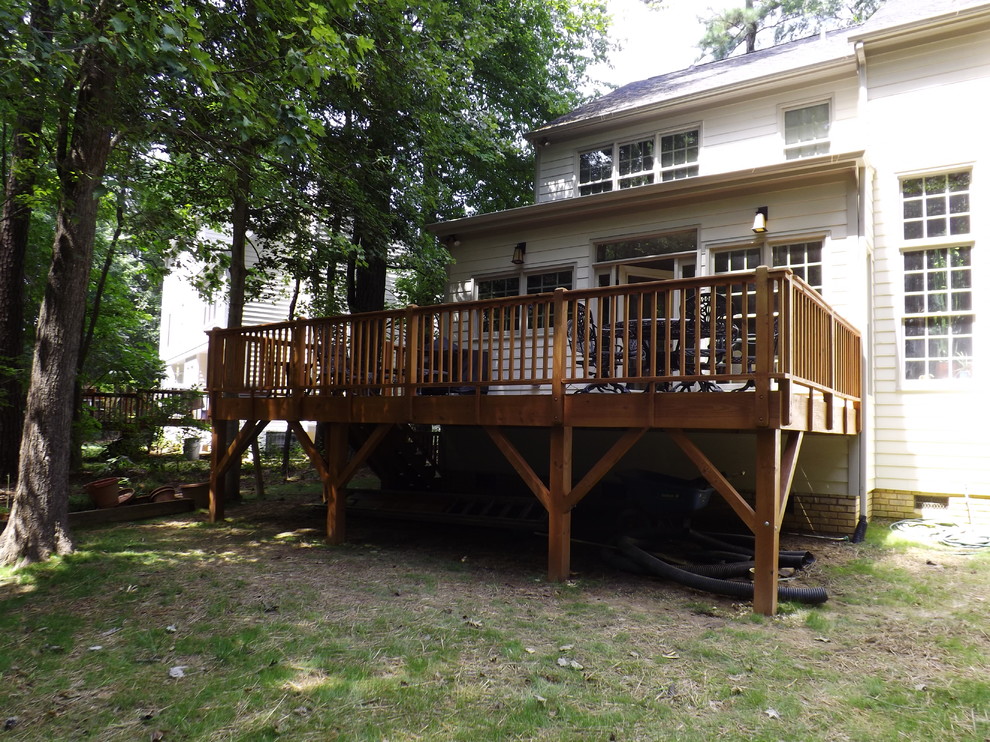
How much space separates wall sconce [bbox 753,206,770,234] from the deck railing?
70cm

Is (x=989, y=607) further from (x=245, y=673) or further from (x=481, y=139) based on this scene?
(x=481, y=139)

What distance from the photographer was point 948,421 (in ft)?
23.3

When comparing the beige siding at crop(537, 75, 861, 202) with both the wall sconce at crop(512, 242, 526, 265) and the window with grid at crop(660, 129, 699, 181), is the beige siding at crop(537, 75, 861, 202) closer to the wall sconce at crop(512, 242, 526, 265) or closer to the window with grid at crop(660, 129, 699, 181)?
the window with grid at crop(660, 129, 699, 181)

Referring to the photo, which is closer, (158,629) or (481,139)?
(158,629)

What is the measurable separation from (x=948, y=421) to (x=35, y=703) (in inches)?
325

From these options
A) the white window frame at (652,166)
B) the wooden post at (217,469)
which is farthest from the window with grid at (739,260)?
the wooden post at (217,469)

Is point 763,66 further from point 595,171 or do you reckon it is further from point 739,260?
point 739,260

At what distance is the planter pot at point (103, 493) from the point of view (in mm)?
7797

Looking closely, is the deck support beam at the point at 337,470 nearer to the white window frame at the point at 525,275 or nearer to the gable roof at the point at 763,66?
the white window frame at the point at 525,275

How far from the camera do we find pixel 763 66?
32.5 ft

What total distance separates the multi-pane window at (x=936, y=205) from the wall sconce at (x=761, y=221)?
1.56 metres

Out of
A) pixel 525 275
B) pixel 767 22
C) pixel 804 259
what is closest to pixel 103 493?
pixel 525 275

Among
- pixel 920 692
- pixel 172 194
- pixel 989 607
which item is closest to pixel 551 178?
pixel 172 194

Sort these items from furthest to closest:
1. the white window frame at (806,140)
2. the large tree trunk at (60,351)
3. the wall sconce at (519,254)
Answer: the wall sconce at (519,254)
the white window frame at (806,140)
the large tree trunk at (60,351)
